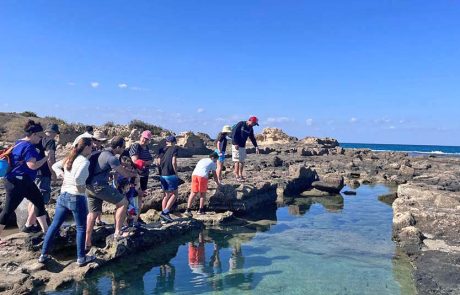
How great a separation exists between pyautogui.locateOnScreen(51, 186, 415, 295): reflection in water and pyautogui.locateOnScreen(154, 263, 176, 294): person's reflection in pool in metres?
0.02

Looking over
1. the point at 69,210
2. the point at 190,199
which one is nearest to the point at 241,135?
the point at 190,199

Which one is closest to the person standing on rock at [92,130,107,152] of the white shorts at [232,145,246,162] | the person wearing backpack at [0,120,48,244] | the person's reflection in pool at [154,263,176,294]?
the person wearing backpack at [0,120,48,244]

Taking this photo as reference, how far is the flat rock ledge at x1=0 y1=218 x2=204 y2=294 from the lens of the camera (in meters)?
6.34

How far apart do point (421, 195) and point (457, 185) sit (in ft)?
19.1

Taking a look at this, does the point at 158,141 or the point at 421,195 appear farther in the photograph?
the point at 158,141

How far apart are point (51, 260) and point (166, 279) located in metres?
2.07

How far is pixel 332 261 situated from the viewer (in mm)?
8375

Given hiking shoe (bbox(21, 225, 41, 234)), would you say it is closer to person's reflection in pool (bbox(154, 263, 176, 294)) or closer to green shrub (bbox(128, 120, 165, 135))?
person's reflection in pool (bbox(154, 263, 176, 294))

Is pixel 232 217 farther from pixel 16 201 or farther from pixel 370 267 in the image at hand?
pixel 16 201

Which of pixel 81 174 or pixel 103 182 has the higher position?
pixel 81 174

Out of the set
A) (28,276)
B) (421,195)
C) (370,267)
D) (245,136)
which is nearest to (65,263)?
(28,276)

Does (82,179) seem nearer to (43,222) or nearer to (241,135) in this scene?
(43,222)

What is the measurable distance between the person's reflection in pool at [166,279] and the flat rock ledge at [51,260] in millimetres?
902

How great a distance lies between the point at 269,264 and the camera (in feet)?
26.3
